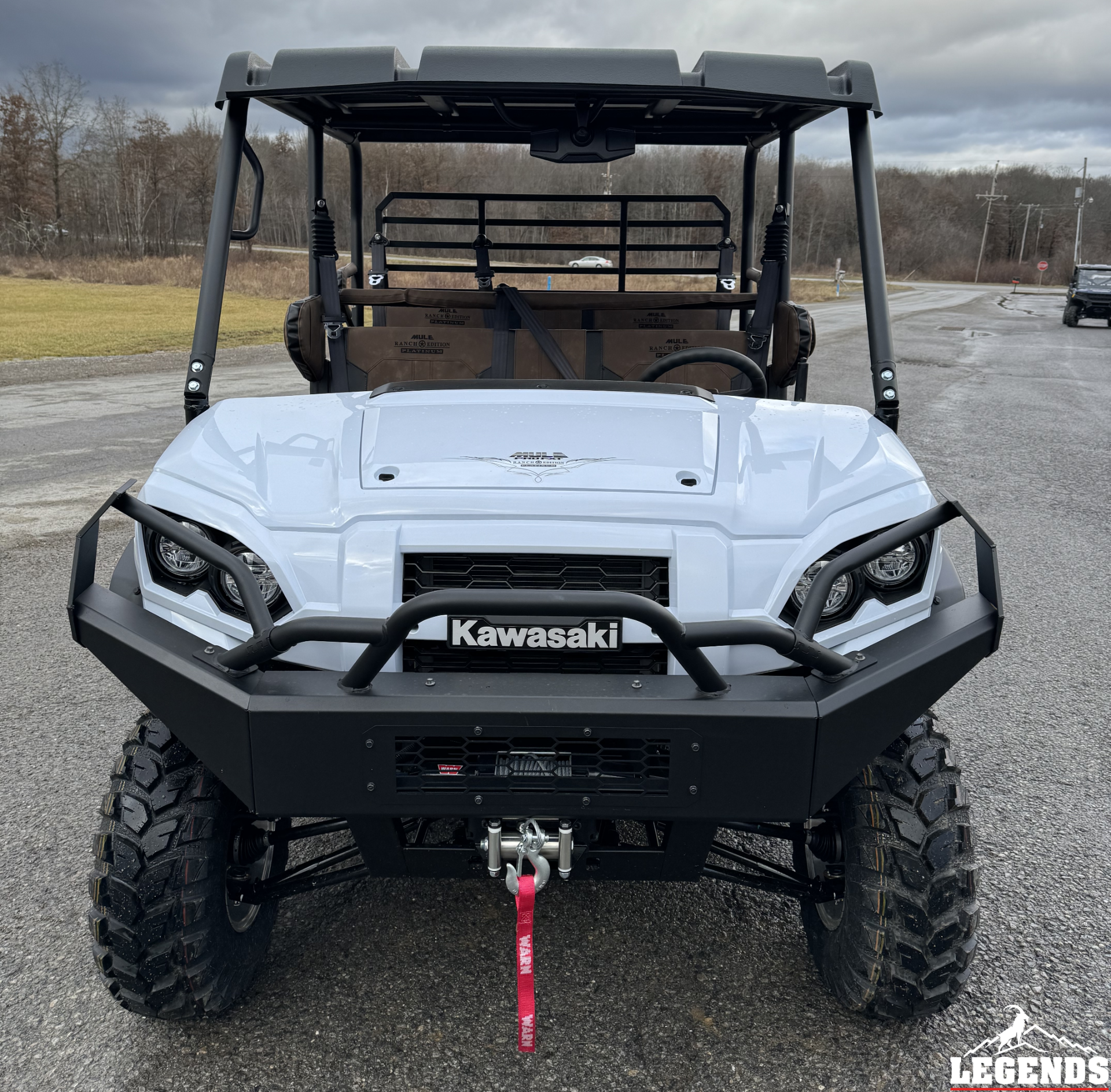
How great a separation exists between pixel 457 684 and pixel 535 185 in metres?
3.21

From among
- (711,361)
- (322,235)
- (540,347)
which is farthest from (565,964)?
(322,235)

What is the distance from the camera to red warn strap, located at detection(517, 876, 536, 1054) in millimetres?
1873

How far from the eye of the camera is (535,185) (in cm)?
448

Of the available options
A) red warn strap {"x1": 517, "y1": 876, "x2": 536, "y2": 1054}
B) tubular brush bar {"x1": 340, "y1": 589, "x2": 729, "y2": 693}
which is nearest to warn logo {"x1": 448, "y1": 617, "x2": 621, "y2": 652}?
tubular brush bar {"x1": 340, "y1": 589, "x2": 729, "y2": 693}

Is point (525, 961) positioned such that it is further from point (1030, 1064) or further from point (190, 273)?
point (190, 273)

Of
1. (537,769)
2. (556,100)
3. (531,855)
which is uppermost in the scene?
(556,100)

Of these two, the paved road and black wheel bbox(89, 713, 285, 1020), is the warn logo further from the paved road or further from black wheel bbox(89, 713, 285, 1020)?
the paved road

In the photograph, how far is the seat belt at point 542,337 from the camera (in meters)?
3.63

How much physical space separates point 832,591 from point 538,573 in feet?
1.94

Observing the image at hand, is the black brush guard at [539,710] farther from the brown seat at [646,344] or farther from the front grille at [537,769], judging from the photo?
the brown seat at [646,344]

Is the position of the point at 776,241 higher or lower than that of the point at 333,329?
higher

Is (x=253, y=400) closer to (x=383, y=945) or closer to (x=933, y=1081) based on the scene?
(x=383, y=945)

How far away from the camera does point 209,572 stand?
207 cm

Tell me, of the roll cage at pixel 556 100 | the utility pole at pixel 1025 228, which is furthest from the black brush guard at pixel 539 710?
the utility pole at pixel 1025 228
